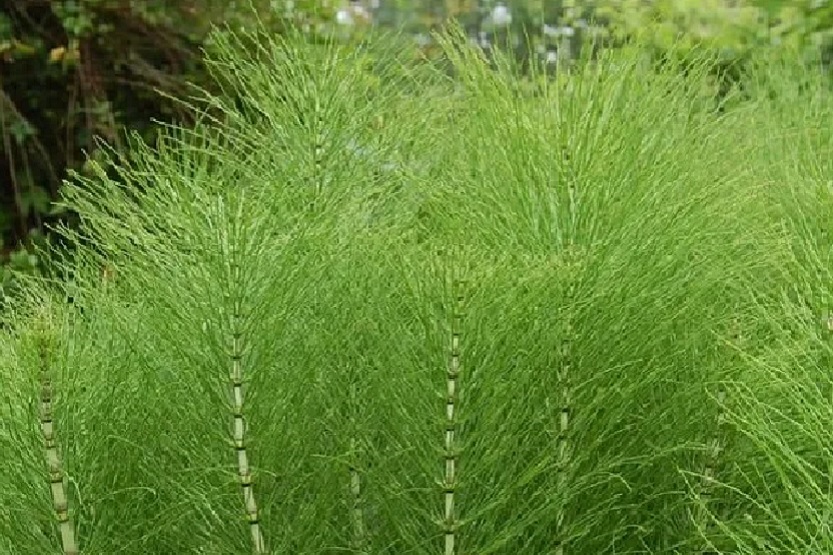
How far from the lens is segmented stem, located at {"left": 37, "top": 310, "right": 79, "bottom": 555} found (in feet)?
4.02

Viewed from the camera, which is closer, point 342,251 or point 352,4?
point 342,251

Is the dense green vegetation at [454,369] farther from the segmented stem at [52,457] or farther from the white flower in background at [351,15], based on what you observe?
the white flower in background at [351,15]

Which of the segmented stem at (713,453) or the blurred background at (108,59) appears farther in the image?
the blurred background at (108,59)

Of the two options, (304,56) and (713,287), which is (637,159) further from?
(304,56)

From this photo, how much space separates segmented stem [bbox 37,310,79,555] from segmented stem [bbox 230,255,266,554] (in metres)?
0.20

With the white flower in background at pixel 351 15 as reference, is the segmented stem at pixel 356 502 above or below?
below

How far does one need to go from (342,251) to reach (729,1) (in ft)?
9.73

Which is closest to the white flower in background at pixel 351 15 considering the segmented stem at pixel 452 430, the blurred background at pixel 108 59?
the blurred background at pixel 108 59

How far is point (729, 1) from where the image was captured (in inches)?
155

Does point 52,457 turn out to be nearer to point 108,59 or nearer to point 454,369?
point 454,369

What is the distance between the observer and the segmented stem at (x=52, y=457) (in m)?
1.23

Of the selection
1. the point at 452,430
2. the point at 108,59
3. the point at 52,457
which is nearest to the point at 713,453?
the point at 452,430

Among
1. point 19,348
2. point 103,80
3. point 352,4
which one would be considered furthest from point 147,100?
point 19,348

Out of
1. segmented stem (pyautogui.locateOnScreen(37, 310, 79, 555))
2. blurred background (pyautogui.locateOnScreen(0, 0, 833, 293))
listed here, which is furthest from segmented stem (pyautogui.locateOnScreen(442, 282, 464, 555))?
blurred background (pyautogui.locateOnScreen(0, 0, 833, 293))
